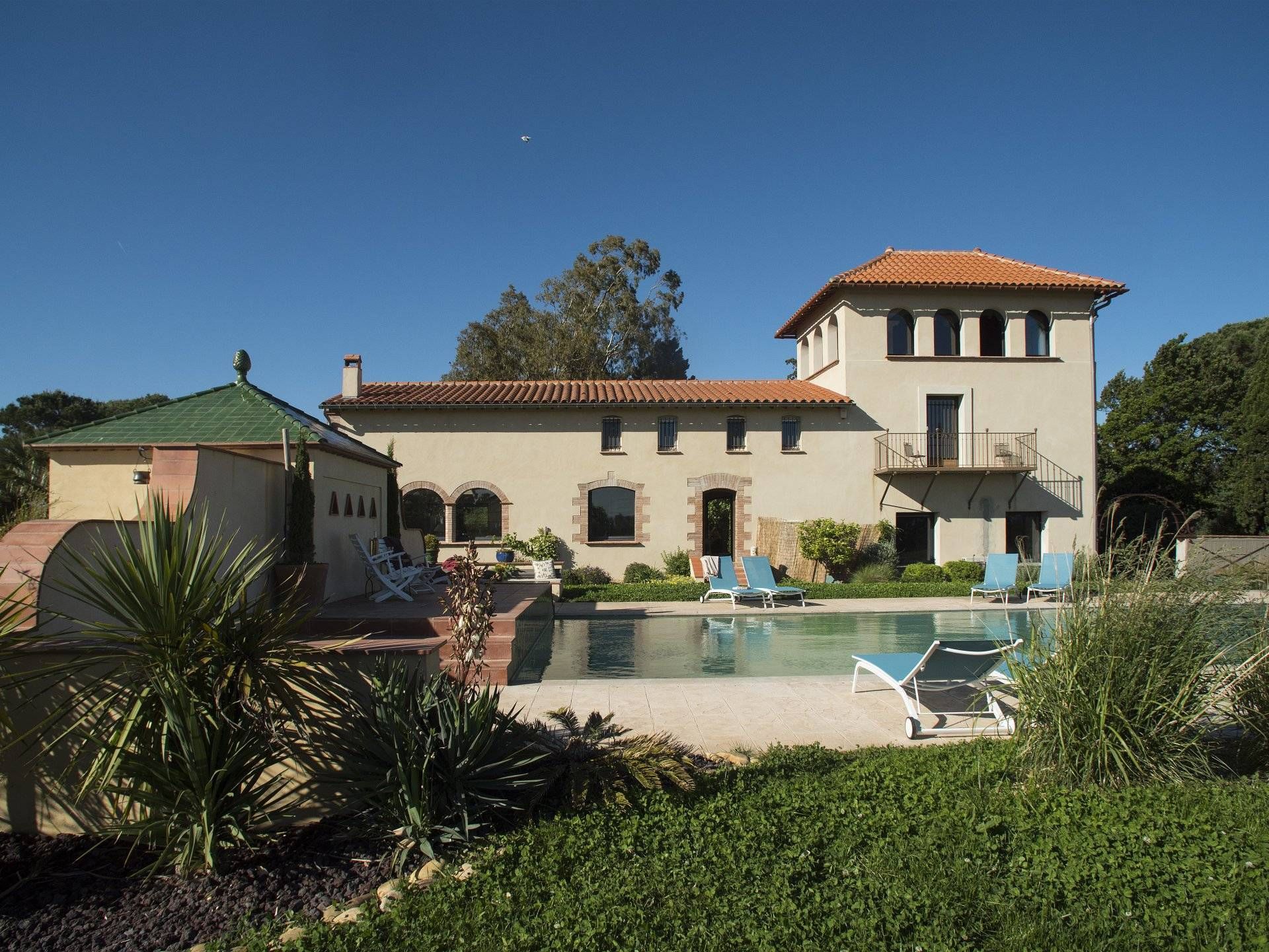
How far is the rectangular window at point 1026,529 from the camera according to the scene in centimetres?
2267

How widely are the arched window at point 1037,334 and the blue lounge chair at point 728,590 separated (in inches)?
459

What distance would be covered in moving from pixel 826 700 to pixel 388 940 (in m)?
5.27

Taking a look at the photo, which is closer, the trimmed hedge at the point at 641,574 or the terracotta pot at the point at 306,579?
the terracotta pot at the point at 306,579

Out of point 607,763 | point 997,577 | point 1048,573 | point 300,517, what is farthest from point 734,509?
point 607,763

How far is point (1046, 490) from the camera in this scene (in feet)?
73.9

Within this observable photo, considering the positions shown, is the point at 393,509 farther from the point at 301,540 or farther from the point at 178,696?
the point at 178,696

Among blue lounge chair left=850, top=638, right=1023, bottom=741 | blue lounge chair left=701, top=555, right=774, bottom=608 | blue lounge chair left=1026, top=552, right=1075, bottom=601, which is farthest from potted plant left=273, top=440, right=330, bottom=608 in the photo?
blue lounge chair left=1026, top=552, right=1075, bottom=601

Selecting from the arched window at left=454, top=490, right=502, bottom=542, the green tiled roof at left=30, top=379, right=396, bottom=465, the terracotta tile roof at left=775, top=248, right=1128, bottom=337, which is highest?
the terracotta tile roof at left=775, top=248, right=1128, bottom=337

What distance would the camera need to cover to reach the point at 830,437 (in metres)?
21.9

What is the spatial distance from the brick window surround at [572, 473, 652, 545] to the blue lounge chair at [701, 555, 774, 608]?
2900 mm

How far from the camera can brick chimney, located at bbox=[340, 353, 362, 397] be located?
67.9ft

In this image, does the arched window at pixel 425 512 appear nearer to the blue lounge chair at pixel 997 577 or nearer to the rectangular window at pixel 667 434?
the rectangular window at pixel 667 434

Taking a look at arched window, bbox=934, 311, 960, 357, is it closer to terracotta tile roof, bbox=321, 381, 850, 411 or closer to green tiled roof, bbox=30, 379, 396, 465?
terracotta tile roof, bbox=321, 381, 850, 411

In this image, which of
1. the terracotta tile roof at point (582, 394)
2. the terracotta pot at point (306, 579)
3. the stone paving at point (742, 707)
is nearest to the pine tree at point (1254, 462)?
the terracotta tile roof at point (582, 394)
